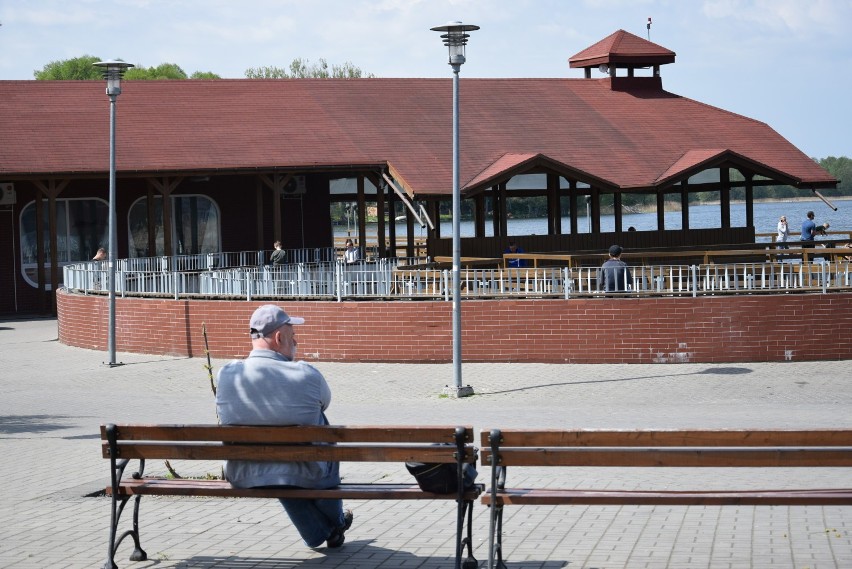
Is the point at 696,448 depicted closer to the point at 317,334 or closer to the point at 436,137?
the point at 317,334

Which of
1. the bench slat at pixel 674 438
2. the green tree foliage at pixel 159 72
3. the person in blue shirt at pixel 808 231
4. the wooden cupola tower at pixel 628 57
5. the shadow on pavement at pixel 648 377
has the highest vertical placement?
the green tree foliage at pixel 159 72

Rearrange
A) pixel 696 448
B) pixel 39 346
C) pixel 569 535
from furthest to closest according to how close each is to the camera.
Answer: pixel 39 346 → pixel 569 535 → pixel 696 448

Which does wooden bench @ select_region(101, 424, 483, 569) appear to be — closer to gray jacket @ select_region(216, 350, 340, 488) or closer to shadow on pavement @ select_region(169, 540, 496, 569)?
gray jacket @ select_region(216, 350, 340, 488)

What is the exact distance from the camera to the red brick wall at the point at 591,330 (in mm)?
19266

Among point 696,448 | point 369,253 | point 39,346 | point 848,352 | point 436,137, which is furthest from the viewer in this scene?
point 369,253

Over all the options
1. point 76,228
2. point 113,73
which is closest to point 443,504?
point 113,73

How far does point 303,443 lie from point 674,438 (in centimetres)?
212

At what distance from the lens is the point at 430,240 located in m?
30.4

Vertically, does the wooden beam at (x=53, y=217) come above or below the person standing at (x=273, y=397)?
above

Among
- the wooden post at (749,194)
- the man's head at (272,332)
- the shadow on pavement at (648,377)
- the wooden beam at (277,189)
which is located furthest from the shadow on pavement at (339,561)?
the wooden post at (749,194)

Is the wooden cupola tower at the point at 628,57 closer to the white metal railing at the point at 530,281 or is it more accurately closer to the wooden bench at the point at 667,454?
the white metal railing at the point at 530,281

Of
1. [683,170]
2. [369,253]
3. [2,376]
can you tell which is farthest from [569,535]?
[369,253]

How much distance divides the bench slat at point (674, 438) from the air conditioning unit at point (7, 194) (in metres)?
26.2

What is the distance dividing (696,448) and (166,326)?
16448 mm
